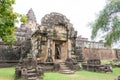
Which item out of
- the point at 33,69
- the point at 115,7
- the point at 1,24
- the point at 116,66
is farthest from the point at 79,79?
the point at 116,66

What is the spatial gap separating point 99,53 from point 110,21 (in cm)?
1854

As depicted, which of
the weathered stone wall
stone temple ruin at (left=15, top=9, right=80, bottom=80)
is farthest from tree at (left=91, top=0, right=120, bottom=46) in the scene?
the weathered stone wall

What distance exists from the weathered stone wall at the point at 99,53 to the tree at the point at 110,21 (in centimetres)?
1474

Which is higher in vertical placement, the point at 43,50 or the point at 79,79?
the point at 43,50

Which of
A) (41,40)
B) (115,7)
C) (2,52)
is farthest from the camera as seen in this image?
(2,52)

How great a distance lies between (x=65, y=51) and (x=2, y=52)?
694cm

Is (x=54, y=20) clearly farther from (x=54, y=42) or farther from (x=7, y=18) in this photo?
(x=7, y=18)

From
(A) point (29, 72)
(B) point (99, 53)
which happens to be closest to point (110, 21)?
(A) point (29, 72)

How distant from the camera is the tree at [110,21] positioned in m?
12.0

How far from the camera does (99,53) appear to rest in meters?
30.5

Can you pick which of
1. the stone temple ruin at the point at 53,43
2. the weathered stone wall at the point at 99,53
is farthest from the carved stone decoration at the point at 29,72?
the weathered stone wall at the point at 99,53

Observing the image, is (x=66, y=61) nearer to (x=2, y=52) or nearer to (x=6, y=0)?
(x=2, y=52)

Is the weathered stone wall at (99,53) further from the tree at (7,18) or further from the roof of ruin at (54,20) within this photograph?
the tree at (7,18)

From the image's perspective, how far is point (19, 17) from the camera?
10.2 metres
